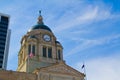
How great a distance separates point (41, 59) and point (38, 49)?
2643 millimetres

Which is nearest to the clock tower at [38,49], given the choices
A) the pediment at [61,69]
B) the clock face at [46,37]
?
the clock face at [46,37]

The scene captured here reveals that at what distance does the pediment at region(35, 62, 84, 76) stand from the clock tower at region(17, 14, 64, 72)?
3.41m

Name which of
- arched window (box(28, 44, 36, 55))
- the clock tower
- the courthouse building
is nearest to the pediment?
the courthouse building

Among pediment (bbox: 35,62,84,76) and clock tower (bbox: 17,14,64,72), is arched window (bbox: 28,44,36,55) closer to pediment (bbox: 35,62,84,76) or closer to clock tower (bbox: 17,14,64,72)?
clock tower (bbox: 17,14,64,72)

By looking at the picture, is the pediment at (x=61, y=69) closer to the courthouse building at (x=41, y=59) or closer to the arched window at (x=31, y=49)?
the courthouse building at (x=41, y=59)

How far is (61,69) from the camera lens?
5291 centimetres

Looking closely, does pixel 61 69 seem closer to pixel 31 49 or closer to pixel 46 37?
pixel 31 49

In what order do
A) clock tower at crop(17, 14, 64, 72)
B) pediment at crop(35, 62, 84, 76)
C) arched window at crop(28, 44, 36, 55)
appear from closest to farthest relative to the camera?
pediment at crop(35, 62, 84, 76)
clock tower at crop(17, 14, 64, 72)
arched window at crop(28, 44, 36, 55)

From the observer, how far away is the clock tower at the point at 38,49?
55.1 m

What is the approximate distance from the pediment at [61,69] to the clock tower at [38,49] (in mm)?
3409

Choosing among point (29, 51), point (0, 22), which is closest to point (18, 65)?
point (29, 51)

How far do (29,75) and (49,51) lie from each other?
10.6 m

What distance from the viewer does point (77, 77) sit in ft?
175

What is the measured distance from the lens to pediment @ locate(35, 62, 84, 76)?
5162 cm
